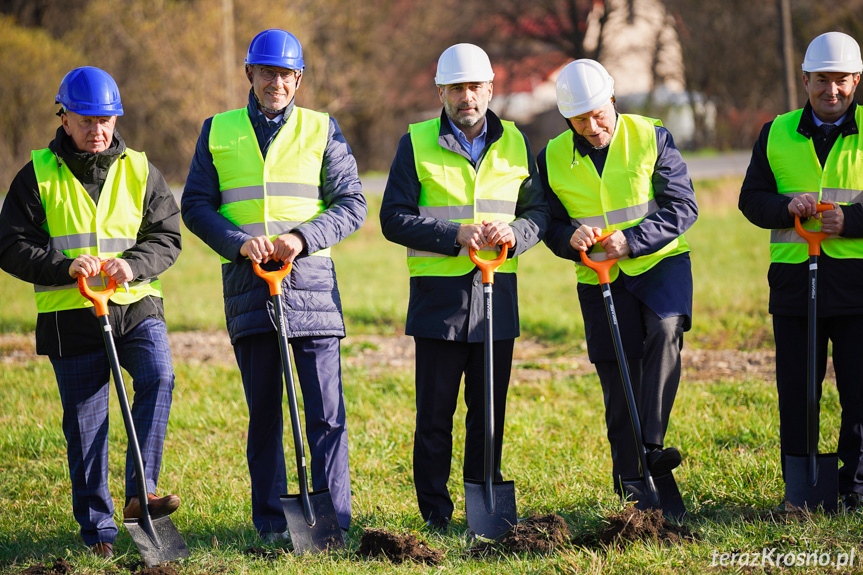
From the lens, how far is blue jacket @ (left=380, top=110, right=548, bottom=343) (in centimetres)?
425

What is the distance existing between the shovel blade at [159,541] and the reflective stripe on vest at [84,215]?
105cm

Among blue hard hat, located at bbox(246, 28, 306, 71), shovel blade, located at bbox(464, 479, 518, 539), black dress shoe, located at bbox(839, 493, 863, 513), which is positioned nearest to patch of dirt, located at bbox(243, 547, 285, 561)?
shovel blade, located at bbox(464, 479, 518, 539)

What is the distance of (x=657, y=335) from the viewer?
170 inches

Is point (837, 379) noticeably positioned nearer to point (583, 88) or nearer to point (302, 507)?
point (583, 88)

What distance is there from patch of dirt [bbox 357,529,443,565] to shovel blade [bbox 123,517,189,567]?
84cm

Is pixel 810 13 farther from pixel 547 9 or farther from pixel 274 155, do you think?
pixel 274 155

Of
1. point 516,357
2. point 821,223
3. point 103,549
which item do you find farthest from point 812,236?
point 516,357

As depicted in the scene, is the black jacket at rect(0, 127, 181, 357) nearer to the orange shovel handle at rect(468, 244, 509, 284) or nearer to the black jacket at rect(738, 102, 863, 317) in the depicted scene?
the orange shovel handle at rect(468, 244, 509, 284)

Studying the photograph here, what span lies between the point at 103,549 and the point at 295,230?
5.81 feet

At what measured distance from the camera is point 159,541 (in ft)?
13.4

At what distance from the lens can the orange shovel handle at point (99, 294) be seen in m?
4.07

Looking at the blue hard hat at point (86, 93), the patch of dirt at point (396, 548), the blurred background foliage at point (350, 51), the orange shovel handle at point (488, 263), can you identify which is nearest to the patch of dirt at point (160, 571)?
the patch of dirt at point (396, 548)

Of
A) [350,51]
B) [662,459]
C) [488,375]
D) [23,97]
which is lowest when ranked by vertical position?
[662,459]

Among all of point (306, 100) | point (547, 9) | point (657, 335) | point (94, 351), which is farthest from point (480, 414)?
point (547, 9)
